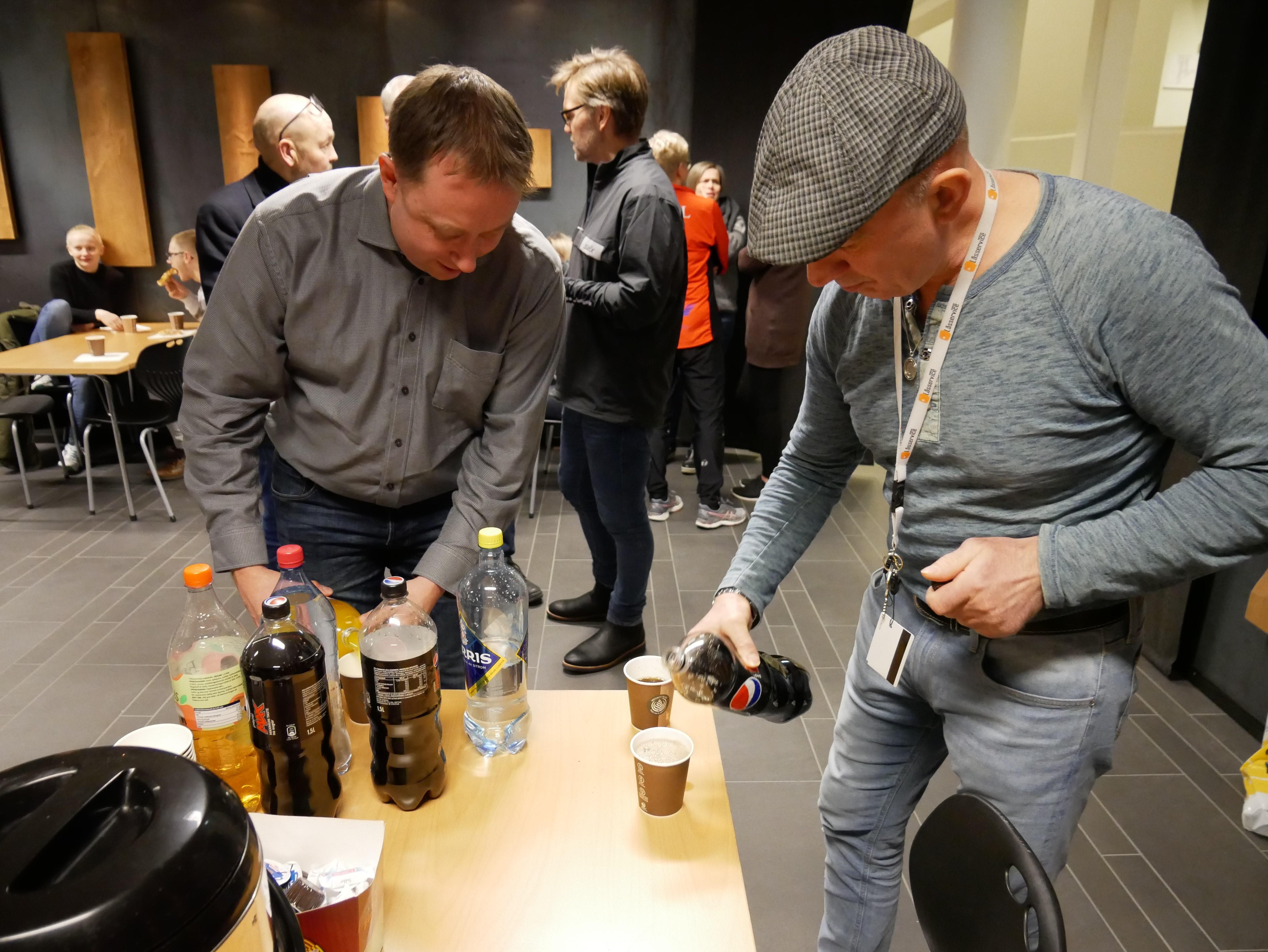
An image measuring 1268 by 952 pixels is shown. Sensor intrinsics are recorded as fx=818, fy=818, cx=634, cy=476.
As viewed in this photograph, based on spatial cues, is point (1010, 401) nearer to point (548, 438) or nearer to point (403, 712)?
point (403, 712)

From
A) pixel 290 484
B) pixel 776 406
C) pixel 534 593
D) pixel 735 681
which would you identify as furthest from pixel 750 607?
pixel 776 406

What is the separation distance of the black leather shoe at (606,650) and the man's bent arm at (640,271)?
3.52ft

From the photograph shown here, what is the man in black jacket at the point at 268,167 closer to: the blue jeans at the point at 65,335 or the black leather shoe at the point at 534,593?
the black leather shoe at the point at 534,593

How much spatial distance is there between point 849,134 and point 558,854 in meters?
0.91

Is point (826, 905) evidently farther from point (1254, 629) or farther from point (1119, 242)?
point (1254, 629)

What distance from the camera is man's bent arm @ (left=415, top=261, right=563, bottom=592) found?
1522 millimetres

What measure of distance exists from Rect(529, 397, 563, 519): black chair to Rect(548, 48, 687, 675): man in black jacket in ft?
4.56

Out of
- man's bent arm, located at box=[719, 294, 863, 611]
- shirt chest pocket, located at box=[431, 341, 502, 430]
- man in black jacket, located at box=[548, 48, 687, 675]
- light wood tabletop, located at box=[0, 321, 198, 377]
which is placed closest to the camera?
man's bent arm, located at box=[719, 294, 863, 611]

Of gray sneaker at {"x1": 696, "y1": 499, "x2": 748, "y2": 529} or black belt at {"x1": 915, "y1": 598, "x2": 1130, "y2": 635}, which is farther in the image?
gray sneaker at {"x1": 696, "y1": 499, "x2": 748, "y2": 529}

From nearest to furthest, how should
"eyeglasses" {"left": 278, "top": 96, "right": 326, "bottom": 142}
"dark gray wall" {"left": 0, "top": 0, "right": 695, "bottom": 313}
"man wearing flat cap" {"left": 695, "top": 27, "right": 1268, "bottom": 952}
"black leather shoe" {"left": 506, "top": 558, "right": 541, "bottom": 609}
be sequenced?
"man wearing flat cap" {"left": 695, "top": 27, "right": 1268, "bottom": 952}, "eyeglasses" {"left": 278, "top": 96, "right": 326, "bottom": 142}, "black leather shoe" {"left": 506, "top": 558, "right": 541, "bottom": 609}, "dark gray wall" {"left": 0, "top": 0, "right": 695, "bottom": 313}

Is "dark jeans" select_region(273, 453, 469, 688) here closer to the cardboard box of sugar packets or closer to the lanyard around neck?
the cardboard box of sugar packets

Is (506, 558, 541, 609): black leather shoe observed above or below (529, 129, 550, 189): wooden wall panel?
below

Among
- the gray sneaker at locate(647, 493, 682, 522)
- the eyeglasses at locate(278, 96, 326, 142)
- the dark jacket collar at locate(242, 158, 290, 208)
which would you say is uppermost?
the eyeglasses at locate(278, 96, 326, 142)


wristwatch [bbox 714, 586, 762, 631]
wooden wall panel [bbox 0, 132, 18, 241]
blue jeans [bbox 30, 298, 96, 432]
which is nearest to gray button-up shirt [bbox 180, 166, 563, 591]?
wristwatch [bbox 714, 586, 762, 631]
